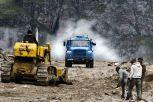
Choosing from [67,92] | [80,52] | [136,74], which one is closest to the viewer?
[136,74]

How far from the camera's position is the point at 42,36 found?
143 meters

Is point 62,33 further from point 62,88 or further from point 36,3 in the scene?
point 62,88

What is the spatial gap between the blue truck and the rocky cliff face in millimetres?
93339

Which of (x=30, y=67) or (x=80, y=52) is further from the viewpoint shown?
(x=80, y=52)

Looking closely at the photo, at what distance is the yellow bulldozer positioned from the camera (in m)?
29.3

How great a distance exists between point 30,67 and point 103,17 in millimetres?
122881

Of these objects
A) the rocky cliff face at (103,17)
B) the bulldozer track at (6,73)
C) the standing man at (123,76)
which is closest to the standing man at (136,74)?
the standing man at (123,76)

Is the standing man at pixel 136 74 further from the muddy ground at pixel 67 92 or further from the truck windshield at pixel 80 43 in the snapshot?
the truck windshield at pixel 80 43

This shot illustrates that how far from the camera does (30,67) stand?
29953 millimetres

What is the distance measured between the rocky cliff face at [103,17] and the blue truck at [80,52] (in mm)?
93339

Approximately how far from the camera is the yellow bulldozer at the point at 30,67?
2929cm

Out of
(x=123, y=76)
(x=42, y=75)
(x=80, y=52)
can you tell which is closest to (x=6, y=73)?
(x=42, y=75)

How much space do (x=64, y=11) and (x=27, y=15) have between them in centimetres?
1039

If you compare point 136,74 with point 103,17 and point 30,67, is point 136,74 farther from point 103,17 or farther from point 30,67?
point 103,17
